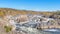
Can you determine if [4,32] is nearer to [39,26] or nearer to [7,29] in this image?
[7,29]

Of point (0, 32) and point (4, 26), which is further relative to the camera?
point (4, 26)

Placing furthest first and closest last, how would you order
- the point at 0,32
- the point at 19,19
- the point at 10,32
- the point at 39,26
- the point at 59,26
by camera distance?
the point at 19,19, the point at 59,26, the point at 39,26, the point at 10,32, the point at 0,32

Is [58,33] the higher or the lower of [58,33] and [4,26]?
the lower

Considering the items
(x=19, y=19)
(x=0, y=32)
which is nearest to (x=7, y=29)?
(x=0, y=32)

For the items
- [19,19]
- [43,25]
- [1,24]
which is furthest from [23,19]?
[1,24]

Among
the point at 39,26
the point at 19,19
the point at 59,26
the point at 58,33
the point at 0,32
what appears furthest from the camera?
the point at 19,19

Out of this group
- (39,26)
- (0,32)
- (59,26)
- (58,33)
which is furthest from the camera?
(59,26)

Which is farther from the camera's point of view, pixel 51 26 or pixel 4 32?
pixel 51 26

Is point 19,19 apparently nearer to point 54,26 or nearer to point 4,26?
point 54,26

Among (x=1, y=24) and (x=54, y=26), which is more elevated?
(x=1, y=24)
